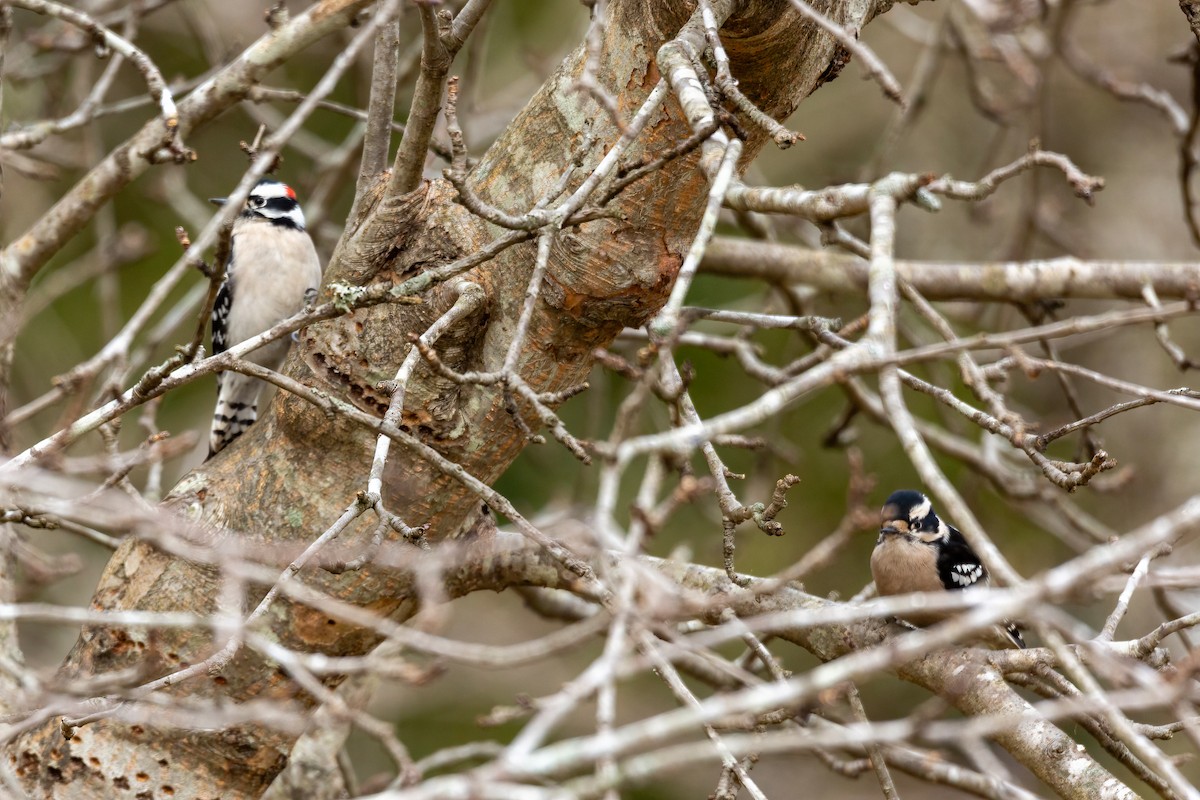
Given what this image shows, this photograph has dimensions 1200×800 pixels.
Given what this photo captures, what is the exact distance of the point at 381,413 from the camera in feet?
9.74

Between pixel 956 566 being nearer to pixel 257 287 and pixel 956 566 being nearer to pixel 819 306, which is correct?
pixel 819 306

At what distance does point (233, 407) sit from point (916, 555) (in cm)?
329

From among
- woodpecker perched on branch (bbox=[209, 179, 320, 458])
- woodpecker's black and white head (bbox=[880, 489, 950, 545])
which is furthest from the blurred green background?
woodpecker's black and white head (bbox=[880, 489, 950, 545])

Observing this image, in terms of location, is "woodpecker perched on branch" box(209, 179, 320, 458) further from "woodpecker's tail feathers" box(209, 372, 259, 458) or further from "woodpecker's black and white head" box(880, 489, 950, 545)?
"woodpecker's black and white head" box(880, 489, 950, 545)

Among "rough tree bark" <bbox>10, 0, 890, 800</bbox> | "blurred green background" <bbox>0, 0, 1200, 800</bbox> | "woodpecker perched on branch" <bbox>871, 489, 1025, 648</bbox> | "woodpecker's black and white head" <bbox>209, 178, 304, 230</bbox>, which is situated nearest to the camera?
"rough tree bark" <bbox>10, 0, 890, 800</bbox>

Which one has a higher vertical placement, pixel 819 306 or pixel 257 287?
pixel 819 306

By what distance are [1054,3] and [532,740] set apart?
4.75 metres

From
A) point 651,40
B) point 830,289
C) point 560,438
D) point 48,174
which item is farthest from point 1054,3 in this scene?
point 48,174

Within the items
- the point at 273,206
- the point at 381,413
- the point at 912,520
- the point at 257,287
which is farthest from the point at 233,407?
the point at 912,520

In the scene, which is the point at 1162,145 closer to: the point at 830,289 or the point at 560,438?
the point at 830,289

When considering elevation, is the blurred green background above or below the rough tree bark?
above

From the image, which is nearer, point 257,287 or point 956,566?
point 956,566

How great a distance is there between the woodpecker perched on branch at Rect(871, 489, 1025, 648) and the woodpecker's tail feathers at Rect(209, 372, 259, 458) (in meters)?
2.99

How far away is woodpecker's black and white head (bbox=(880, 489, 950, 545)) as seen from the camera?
15.6 feet
